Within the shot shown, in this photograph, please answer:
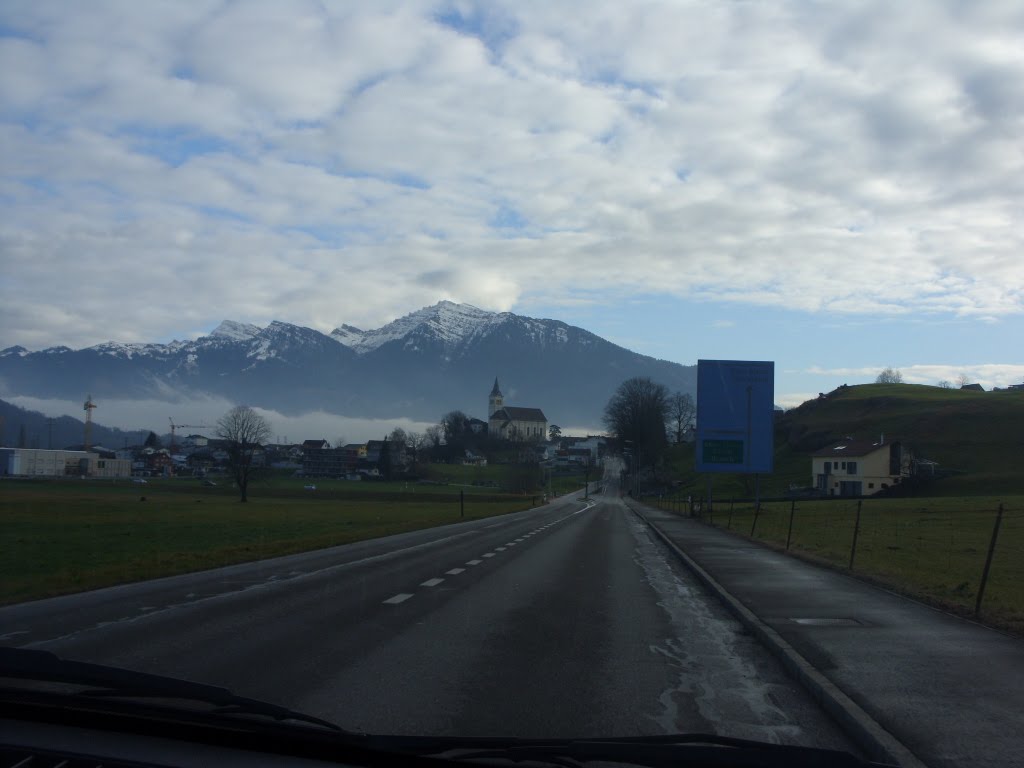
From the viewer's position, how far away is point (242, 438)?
95500 mm

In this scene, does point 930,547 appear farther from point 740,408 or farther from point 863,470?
point 863,470

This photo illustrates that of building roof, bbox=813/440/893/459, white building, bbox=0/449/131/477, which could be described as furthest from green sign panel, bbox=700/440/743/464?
white building, bbox=0/449/131/477

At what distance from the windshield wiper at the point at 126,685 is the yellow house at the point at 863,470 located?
83556 millimetres

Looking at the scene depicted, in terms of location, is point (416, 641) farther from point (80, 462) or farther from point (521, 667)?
point (80, 462)

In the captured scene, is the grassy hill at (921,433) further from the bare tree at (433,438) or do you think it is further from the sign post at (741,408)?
the bare tree at (433,438)

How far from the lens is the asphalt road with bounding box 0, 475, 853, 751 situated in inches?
260

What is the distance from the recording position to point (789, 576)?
16.5m

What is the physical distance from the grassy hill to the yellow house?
4.10 m

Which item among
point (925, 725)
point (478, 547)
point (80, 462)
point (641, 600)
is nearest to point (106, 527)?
point (478, 547)

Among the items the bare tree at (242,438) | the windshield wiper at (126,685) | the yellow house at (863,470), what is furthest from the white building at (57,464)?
the windshield wiper at (126,685)

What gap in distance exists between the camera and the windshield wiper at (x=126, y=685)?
14.8 feet

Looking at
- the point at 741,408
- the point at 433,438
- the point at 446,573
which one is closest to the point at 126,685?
the point at 446,573

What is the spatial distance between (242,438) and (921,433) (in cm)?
7163

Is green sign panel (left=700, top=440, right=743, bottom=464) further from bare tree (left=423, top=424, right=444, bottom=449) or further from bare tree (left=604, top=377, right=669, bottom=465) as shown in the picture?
bare tree (left=423, top=424, right=444, bottom=449)
